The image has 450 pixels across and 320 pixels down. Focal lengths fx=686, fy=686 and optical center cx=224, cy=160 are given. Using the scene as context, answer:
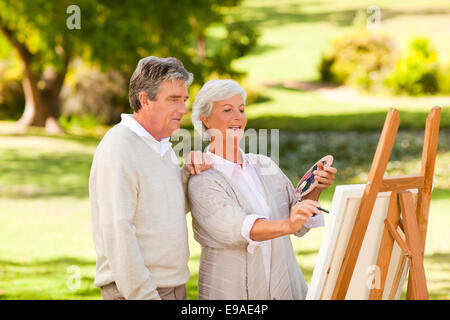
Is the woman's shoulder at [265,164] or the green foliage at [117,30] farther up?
the green foliage at [117,30]

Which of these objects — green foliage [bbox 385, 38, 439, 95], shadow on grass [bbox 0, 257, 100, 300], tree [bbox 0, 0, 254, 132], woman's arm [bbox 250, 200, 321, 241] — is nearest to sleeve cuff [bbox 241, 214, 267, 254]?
woman's arm [bbox 250, 200, 321, 241]

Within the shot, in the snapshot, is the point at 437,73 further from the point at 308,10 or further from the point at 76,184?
the point at 308,10

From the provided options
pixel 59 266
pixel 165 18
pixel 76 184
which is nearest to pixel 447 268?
pixel 59 266

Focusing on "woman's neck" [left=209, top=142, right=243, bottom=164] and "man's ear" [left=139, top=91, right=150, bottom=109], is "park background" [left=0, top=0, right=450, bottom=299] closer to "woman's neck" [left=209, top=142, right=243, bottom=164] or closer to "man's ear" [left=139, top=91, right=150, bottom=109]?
"woman's neck" [left=209, top=142, right=243, bottom=164]

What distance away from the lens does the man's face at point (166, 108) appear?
3.33 metres

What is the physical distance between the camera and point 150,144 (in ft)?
10.9

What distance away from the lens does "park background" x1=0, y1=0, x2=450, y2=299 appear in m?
9.61

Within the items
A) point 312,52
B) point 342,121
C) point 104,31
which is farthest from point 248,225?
point 312,52

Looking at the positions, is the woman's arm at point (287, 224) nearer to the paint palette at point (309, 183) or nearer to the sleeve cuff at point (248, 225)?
the sleeve cuff at point (248, 225)

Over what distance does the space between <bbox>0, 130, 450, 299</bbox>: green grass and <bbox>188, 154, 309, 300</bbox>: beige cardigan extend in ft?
12.1

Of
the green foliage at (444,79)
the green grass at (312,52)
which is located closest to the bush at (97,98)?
the green grass at (312,52)

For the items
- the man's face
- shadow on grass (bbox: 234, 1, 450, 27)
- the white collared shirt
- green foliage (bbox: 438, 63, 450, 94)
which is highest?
shadow on grass (bbox: 234, 1, 450, 27)

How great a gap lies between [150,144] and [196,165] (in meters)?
0.27

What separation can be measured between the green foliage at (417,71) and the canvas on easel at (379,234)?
83.7ft
